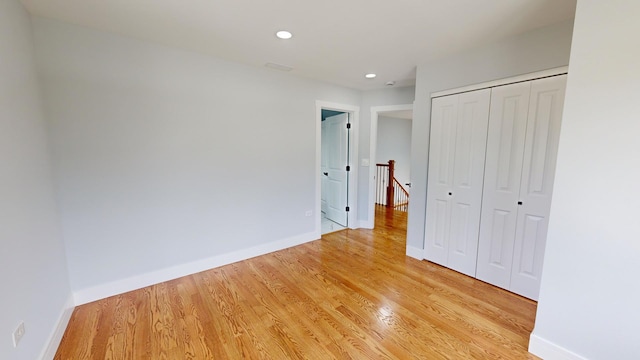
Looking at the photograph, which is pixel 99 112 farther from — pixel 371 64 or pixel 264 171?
pixel 371 64

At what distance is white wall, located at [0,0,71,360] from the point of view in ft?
4.48

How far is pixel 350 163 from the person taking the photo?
4391mm

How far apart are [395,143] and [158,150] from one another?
6.57 meters

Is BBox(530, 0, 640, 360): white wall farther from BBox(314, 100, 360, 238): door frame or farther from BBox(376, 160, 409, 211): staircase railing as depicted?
BBox(376, 160, 409, 211): staircase railing

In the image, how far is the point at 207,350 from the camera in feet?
5.87

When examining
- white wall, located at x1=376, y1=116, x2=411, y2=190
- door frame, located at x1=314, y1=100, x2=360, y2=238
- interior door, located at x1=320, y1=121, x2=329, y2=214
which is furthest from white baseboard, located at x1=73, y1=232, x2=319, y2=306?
white wall, located at x1=376, y1=116, x2=411, y2=190

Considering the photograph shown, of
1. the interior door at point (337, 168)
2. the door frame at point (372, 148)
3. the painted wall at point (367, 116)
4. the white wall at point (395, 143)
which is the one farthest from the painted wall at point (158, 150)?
the white wall at point (395, 143)

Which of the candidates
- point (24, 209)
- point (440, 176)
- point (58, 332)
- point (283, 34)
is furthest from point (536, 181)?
point (58, 332)

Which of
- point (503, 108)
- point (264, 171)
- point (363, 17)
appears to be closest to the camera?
point (363, 17)

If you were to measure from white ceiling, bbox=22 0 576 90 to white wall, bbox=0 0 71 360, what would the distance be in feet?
1.61

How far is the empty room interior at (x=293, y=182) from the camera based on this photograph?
147cm

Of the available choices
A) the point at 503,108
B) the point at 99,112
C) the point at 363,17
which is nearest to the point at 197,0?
the point at 363,17

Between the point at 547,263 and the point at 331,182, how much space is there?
3530mm

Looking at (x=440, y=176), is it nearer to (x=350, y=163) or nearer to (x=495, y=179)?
(x=495, y=179)
